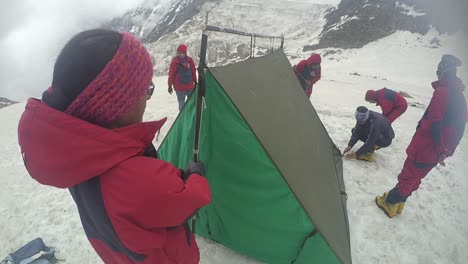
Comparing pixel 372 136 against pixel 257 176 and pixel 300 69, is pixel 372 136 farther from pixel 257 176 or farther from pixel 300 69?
pixel 257 176

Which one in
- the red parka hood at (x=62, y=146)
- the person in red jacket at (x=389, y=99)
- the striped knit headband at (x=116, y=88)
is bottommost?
the person in red jacket at (x=389, y=99)

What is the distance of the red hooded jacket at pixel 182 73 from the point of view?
19.5 ft

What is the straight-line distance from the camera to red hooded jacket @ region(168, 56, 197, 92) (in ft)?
19.5

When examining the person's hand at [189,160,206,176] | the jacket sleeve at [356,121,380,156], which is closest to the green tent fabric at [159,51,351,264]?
the person's hand at [189,160,206,176]

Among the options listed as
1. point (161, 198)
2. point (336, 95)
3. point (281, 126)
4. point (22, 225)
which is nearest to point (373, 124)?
point (281, 126)

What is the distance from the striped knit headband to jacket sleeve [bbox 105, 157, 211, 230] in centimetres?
23

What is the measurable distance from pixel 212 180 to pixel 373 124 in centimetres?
297

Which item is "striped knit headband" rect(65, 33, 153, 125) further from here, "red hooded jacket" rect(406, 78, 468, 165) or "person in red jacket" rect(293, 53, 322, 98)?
"person in red jacket" rect(293, 53, 322, 98)

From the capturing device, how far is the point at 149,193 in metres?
1.26

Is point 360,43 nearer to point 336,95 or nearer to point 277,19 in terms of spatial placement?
point 277,19

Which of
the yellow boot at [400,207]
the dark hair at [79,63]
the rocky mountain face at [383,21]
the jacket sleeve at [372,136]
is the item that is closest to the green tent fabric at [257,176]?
the yellow boot at [400,207]

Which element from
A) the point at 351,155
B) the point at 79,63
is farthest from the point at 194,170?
the point at 351,155

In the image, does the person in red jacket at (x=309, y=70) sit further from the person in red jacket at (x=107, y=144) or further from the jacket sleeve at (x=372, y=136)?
the person in red jacket at (x=107, y=144)

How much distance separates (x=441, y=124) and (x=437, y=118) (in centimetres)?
9
